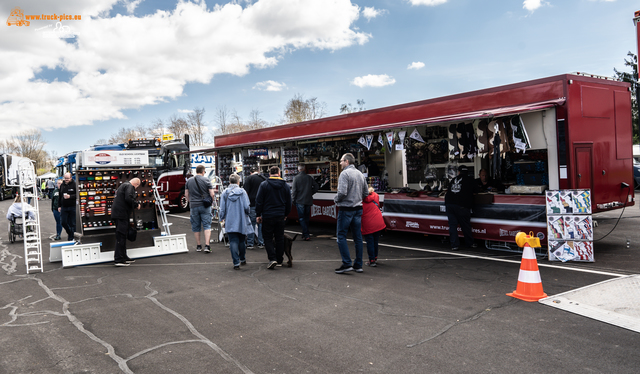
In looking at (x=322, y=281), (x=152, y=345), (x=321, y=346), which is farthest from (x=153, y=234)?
(x=321, y=346)

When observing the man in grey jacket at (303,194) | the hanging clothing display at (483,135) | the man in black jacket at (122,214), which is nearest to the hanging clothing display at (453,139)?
the hanging clothing display at (483,135)

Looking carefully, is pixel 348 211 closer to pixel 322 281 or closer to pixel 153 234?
pixel 322 281

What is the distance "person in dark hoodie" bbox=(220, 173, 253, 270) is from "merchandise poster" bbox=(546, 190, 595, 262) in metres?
5.22

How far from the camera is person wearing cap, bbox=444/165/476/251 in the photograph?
817 cm

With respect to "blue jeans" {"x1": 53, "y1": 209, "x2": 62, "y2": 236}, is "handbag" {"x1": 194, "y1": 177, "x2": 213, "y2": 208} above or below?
above

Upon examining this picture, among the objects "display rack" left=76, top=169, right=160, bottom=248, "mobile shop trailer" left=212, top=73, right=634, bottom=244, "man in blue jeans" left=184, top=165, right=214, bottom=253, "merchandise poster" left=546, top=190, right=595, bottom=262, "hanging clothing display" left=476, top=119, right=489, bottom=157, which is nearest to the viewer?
"merchandise poster" left=546, top=190, right=595, bottom=262

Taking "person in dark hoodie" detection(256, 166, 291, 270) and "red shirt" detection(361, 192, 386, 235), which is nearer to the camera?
"red shirt" detection(361, 192, 386, 235)

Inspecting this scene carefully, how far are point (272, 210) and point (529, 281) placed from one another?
3955 mm

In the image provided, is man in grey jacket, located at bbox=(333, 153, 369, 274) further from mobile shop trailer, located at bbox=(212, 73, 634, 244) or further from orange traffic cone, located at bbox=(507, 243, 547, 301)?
mobile shop trailer, located at bbox=(212, 73, 634, 244)

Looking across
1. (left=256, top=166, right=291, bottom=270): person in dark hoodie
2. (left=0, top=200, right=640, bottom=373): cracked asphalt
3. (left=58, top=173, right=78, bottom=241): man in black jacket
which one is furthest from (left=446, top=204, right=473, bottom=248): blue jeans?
(left=58, top=173, right=78, bottom=241): man in black jacket

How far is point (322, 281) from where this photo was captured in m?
6.29

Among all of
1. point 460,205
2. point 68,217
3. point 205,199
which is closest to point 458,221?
point 460,205

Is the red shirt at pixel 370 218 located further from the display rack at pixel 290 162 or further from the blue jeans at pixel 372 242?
the display rack at pixel 290 162

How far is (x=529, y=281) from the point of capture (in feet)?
16.9
